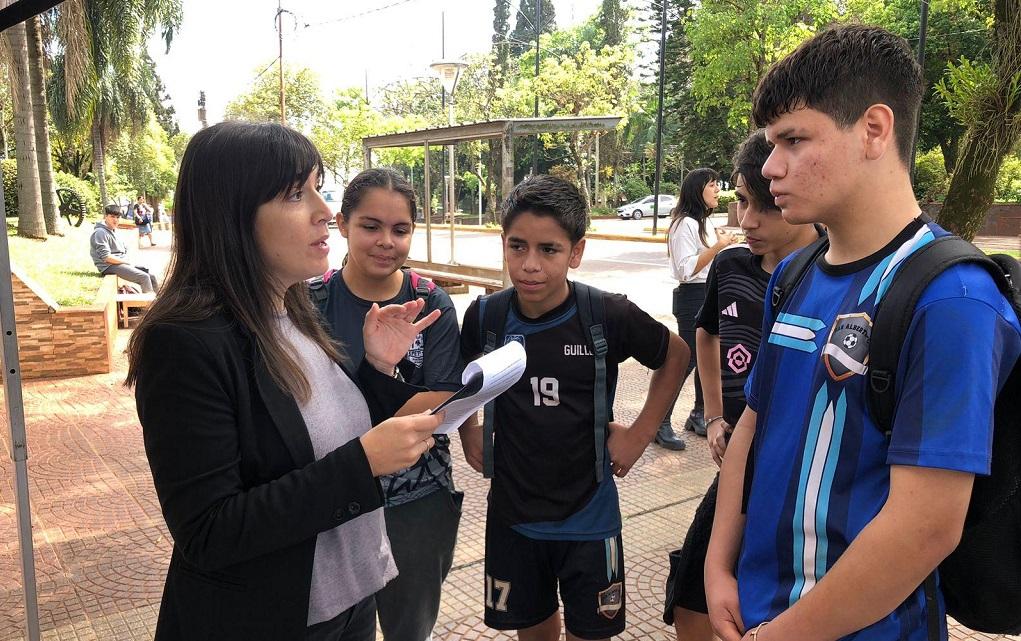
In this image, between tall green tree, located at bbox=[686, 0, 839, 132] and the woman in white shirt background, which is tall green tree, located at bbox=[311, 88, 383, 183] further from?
the woman in white shirt background

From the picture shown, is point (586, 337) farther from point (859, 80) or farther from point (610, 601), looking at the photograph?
point (859, 80)

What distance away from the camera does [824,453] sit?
4.24ft

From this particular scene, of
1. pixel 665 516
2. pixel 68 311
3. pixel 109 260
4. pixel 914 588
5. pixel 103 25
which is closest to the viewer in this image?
pixel 914 588

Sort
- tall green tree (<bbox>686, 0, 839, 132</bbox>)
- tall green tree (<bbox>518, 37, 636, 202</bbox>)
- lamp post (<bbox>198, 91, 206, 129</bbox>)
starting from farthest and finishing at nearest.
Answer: tall green tree (<bbox>518, 37, 636, 202</bbox>)
lamp post (<bbox>198, 91, 206, 129</bbox>)
tall green tree (<bbox>686, 0, 839, 132</bbox>)

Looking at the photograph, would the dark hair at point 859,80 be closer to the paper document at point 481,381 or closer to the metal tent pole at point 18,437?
the paper document at point 481,381

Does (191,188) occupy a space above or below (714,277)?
above

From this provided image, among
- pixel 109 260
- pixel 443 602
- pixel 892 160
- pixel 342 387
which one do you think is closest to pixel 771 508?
pixel 892 160

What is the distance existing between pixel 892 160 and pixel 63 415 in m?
6.55

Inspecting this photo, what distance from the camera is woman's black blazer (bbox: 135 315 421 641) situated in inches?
50.1

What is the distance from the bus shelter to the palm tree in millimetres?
5483

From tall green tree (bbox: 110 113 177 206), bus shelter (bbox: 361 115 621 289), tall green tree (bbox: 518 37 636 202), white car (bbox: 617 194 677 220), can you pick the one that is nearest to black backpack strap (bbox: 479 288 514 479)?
bus shelter (bbox: 361 115 621 289)

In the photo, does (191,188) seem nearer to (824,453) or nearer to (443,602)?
(824,453)

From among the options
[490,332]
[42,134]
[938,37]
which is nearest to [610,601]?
[490,332]

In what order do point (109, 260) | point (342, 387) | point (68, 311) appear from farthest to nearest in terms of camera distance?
1. point (109, 260)
2. point (68, 311)
3. point (342, 387)
